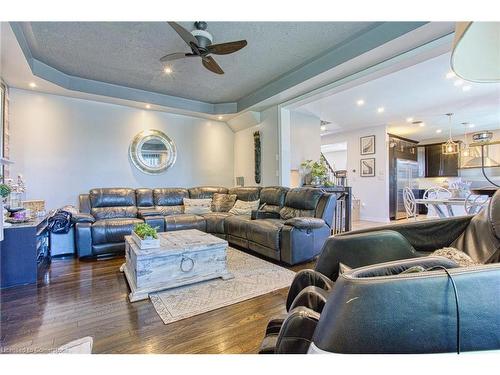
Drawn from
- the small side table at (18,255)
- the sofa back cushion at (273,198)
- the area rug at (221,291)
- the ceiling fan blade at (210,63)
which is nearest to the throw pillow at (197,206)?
the sofa back cushion at (273,198)

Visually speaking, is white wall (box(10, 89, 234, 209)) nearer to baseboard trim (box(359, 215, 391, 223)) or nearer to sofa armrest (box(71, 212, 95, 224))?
sofa armrest (box(71, 212, 95, 224))

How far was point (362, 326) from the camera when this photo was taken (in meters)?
0.57

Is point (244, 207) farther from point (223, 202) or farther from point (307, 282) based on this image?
point (307, 282)

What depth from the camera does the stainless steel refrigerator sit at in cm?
716

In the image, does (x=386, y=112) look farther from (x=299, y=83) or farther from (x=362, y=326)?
(x=362, y=326)

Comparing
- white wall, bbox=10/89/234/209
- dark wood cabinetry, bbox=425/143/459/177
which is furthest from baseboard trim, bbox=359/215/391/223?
white wall, bbox=10/89/234/209

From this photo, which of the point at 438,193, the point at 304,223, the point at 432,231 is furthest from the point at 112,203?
the point at 438,193

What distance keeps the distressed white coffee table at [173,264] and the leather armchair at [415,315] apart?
204 cm

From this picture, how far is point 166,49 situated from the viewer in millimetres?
3268

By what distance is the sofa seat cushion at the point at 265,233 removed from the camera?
3191 mm

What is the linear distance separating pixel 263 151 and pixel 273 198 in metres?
1.43

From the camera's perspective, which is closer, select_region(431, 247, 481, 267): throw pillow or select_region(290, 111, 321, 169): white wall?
select_region(431, 247, 481, 267): throw pillow

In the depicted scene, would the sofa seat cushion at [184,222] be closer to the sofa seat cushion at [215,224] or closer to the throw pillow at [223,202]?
the sofa seat cushion at [215,224]
